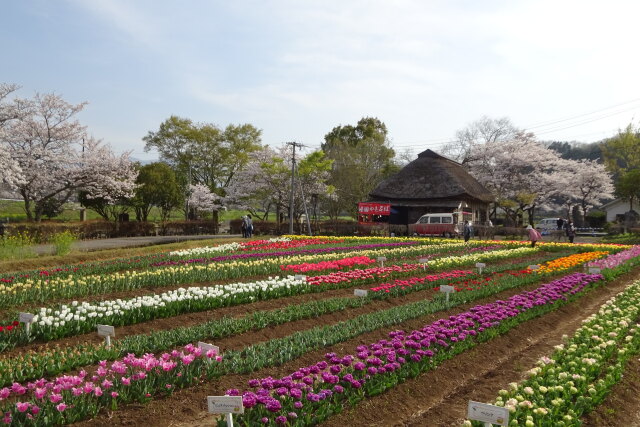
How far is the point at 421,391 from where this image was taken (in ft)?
17.3

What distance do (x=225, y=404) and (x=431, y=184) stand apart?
Answer: 135 ft

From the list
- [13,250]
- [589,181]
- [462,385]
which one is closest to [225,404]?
[462,385]

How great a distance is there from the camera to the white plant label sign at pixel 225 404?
11.6ft

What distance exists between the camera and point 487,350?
6.75m

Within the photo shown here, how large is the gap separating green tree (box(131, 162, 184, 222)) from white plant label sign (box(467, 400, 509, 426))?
36.9m

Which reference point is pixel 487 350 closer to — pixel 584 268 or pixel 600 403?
pixel 600 403

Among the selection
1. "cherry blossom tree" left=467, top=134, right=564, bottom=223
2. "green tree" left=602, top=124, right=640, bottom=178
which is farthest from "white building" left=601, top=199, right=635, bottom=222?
"cherry blossom tree" left=467, top=134, right=564, bottom=223

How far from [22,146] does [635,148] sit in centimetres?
5863

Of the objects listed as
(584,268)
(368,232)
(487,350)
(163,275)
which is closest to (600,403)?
(487,350)

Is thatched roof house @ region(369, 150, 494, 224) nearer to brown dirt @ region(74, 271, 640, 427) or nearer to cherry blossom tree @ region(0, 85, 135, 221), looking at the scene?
cherry blossom tree @ region(0, 85, 135, 221)

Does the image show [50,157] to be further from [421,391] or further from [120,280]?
[421,391]

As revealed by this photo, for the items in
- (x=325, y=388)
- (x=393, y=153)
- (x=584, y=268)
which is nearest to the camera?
(x=325, y=388)

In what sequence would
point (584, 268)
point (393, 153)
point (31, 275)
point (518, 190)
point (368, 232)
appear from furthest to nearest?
point (393, 153)
point (518, 190)
point (368, 232)
point (584, 268)
point (31, 275)

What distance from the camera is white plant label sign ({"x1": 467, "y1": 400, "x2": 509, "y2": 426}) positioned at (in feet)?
11.3
